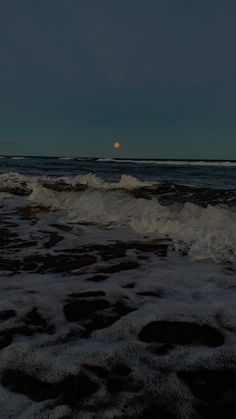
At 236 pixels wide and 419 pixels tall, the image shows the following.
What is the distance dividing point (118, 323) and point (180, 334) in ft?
1.69

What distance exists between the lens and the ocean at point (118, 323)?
6.57 ft

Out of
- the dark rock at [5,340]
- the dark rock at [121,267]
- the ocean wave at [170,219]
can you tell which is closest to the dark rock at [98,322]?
the dark rock at [5,340]

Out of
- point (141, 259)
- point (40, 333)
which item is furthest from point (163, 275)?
point (40, 333)

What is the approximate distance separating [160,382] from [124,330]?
0.70 meters

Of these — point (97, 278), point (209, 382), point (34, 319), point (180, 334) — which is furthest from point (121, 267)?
point (209, 382)

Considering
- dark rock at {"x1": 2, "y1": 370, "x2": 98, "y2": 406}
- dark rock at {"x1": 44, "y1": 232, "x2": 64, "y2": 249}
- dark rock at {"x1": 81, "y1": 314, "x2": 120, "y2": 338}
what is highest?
dark rock at {"x1": 44, "y1": 232, "x2": 64, "y2": 249}

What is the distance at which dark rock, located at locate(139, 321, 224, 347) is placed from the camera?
103 inches

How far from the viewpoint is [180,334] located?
107 inches

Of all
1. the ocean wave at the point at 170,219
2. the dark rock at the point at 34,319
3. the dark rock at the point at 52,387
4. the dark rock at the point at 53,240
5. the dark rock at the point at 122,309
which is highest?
the ocean wave at the point at 170,219

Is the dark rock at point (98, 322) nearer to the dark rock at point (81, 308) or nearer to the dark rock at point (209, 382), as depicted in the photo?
the dark rock at point (81, 308)

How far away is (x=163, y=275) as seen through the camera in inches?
162

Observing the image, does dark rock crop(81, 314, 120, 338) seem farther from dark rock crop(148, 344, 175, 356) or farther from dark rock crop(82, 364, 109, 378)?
dark rock crop(148, 344, 175, 356)

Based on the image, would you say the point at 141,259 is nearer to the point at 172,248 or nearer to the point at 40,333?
the point at 172,248

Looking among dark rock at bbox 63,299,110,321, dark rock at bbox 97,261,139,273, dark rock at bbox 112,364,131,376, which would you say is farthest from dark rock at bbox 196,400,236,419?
dark rock at bbox 97,261,139,273
